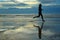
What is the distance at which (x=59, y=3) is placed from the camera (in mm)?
14312

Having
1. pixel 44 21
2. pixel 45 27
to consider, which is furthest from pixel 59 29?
pixel 44 21

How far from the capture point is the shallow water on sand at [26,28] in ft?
27.7

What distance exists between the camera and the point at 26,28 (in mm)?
9555

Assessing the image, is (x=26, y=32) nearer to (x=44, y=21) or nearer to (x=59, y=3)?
(x=44, y=21)

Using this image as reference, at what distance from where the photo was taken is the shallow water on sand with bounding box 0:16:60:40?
8.45m

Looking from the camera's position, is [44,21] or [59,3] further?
[59,3]

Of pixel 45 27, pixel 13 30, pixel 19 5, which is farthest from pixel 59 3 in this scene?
pixel 13 30

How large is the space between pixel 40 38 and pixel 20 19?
3245mm

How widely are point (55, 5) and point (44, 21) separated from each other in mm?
3592

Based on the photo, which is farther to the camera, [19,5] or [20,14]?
[19,5]

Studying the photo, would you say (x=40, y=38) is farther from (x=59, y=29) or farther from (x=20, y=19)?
(x=20, y=19)

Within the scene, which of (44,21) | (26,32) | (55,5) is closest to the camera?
(26,32)

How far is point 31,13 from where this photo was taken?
12.2 metres

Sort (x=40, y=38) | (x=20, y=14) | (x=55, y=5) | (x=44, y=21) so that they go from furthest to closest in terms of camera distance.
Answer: (x=55, y=5)
(x=20, y=14)
(x=44, y=21)
(x=40, y=38)
